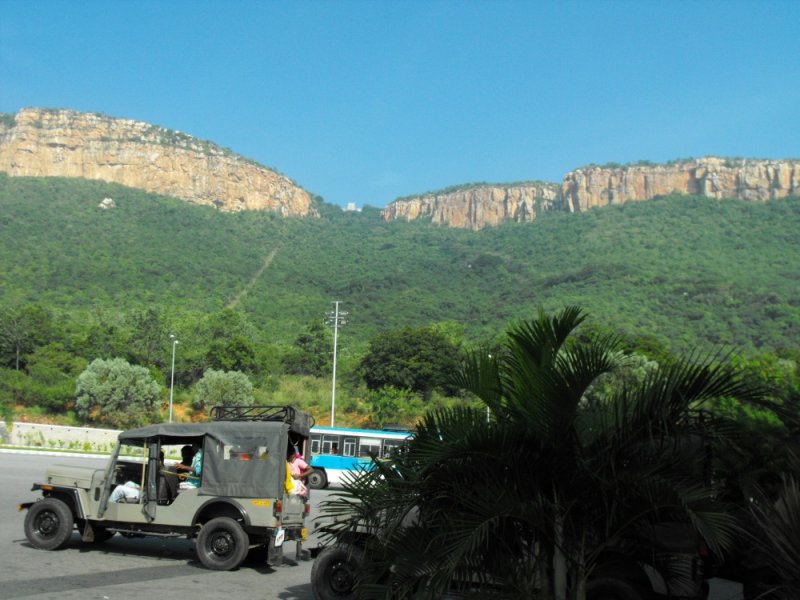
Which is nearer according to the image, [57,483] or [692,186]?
[57,483]

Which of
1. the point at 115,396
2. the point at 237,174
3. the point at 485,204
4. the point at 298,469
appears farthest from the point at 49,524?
the point at 485,204

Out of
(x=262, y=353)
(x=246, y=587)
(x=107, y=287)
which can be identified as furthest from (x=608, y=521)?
(x=107, y=287)

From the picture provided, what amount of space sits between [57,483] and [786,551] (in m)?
9.70

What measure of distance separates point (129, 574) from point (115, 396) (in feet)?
146

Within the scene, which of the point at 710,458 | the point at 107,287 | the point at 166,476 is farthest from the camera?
the point at 107,287

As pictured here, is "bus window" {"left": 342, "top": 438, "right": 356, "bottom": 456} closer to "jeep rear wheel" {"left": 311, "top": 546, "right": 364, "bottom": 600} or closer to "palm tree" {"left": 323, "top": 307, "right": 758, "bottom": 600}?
"jeep rear wheel" {"left": 311, "top": 546, "right": 364, "bottom": 600}

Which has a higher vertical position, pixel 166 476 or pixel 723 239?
pixel 723 239

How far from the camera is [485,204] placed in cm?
17188

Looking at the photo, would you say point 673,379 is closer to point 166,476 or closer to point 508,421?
point 508,421

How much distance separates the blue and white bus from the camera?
98.3 feet

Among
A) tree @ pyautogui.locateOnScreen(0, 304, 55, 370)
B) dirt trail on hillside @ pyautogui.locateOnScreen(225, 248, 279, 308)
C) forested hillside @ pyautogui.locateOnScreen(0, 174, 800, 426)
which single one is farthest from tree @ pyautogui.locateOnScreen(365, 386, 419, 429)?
dirt trail on hillside @ pyautogui.locateOnScreen(225, 248, 279, 308)

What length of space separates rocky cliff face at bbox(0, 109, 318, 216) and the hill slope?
7.81m

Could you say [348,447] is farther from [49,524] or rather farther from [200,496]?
[200,496]

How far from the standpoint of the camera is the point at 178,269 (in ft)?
334
